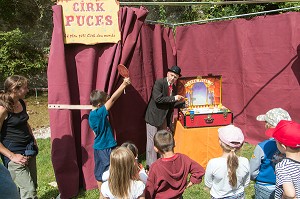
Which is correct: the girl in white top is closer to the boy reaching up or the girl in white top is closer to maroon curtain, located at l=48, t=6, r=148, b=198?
the boy reaching up

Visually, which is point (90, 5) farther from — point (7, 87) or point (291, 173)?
point (291, 173)

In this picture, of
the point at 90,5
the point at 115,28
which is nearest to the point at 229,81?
the point at 115,28

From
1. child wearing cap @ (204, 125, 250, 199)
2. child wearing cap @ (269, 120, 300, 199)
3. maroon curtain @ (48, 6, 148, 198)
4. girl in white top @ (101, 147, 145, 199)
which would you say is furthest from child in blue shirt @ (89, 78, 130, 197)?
child wearing cap @ (269, 120, 300, 199)

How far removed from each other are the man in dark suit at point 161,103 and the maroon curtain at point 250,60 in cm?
154

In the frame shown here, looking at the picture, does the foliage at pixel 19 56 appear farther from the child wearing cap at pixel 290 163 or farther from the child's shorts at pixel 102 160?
the child wearing cap at pixel 290 163

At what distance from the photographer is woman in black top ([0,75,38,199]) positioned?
113 inches

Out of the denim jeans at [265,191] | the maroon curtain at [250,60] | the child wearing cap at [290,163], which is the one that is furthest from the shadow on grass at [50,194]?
the maroon curtain at [250,60]

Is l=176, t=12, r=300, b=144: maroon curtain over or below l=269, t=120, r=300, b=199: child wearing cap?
over

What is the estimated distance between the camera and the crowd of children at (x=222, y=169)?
211 cm

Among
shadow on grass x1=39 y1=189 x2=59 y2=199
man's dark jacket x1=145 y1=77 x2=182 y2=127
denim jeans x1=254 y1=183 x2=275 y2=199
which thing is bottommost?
shadow on grass x1=39 y1=189 x2=59 y2=199

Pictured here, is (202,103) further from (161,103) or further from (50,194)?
(50,194)

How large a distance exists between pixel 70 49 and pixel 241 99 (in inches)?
131

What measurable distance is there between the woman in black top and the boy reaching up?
56.4 inches

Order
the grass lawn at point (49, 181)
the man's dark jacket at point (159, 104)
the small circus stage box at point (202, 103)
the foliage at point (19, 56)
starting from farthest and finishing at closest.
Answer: the foliage at point (19, 56) < the small circus stage box at point (202, 103) < the man's dark jacket at point (159, 104) < the grass lawn at point (49, 181)
